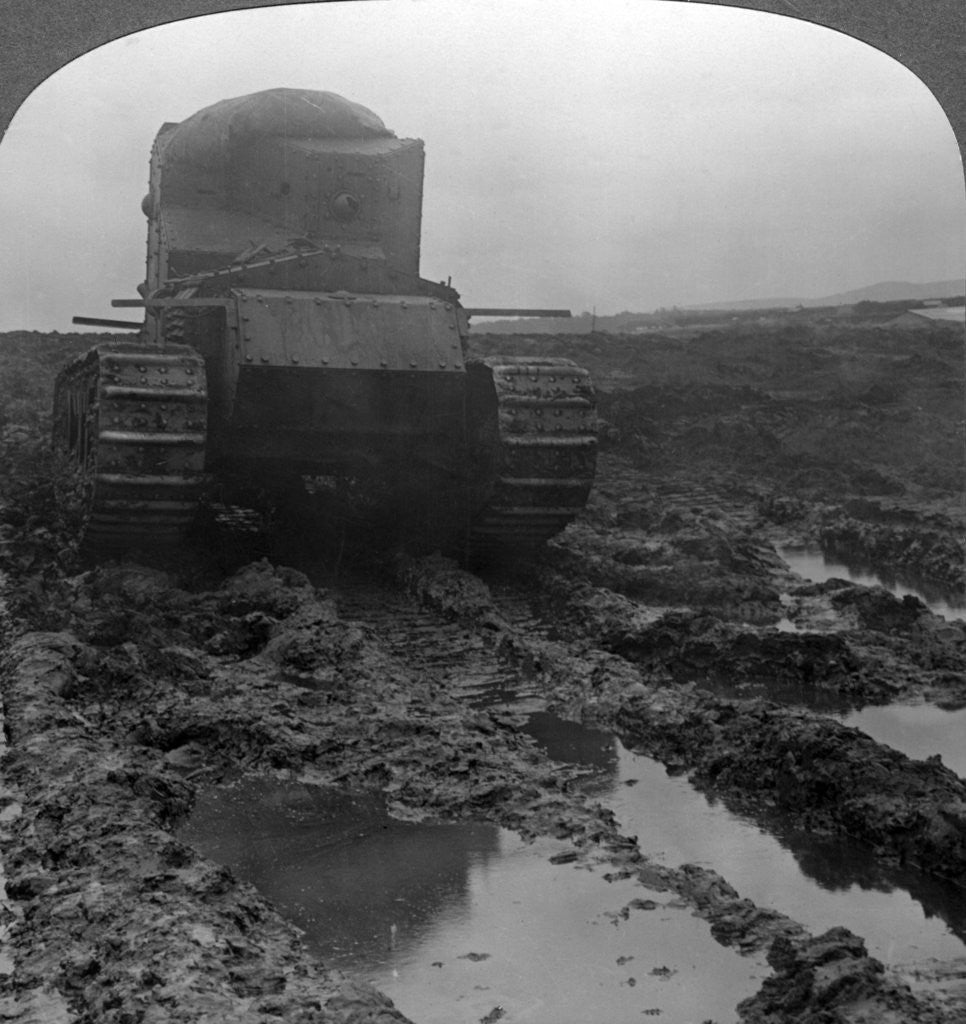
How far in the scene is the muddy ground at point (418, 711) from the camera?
3129 millimetres

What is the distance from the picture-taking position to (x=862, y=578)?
28.6 ft

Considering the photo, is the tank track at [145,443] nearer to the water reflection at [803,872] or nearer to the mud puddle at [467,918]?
the mud puddle at [467,918]

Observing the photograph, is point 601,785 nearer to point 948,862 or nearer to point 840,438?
point 948,862

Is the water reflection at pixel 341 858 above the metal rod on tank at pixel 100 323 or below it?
below

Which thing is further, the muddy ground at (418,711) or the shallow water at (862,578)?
the shallow water at (862,578)

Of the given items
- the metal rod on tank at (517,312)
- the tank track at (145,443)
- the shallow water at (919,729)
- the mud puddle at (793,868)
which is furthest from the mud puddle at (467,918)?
the metal rod on tank at (517,312)

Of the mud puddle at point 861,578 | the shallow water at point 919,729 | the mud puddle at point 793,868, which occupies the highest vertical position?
the mud puddle at point 793,868

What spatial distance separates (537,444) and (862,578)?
2202 millimetres

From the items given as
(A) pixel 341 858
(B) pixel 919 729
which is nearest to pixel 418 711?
(A) pixel 341 858

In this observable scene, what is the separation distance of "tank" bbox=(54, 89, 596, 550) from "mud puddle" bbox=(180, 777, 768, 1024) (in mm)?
3691

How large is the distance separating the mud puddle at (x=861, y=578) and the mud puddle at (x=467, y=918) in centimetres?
354

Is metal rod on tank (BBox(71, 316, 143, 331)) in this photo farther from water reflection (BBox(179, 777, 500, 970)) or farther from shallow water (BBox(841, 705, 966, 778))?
shallow water (BBox(841, 705, 966, 778))

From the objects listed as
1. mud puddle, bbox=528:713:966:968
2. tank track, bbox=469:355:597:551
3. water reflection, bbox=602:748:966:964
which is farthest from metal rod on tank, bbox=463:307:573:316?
water reflection, bbox=602:748:966:964

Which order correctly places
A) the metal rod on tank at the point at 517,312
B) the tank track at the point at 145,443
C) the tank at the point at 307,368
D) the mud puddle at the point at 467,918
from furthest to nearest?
the metal rod on tank at the point at 517,312, the tank at the point at 307,368, the tank track at the point at 145,443, the mud puddle at the point at 467,918
